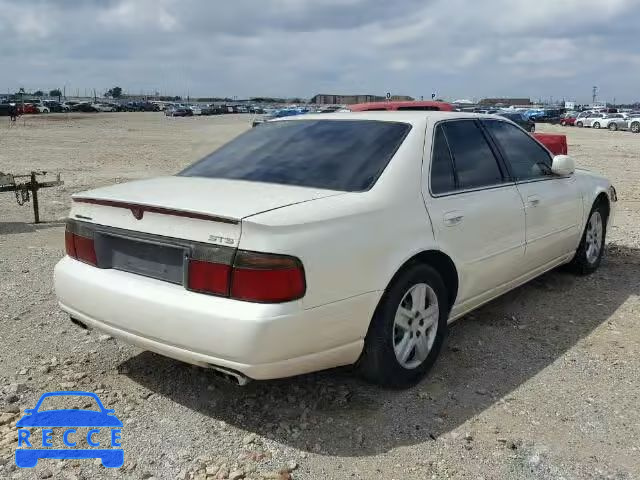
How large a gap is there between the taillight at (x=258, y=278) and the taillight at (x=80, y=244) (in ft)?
2.91

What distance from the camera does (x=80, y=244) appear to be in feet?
11.3

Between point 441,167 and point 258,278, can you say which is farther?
point 441,167

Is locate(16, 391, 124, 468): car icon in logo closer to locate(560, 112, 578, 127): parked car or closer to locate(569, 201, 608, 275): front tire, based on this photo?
locate(569, 201, 608, 275): front tire

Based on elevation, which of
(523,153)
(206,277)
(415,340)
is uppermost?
(523,153)

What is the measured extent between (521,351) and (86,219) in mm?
2865

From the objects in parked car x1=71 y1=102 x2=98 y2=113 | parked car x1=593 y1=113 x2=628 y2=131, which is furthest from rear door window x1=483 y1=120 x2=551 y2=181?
parked car x1=71 y1=102 x2=98 y2=113

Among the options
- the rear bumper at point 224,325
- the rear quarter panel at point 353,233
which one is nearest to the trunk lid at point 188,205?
the rear quarter panel at point 353,233

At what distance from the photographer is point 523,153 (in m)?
4.82

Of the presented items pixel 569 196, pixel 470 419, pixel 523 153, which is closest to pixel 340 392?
pixel 470 419

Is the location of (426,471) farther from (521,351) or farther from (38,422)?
(38,422)

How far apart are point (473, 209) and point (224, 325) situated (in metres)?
1.88

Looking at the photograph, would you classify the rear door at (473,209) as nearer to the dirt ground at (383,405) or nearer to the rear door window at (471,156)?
the rear door window at (471,156)

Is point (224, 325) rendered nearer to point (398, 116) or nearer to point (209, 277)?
point (209, 277)

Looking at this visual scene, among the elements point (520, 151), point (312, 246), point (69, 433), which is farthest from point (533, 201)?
point (69, 433)
